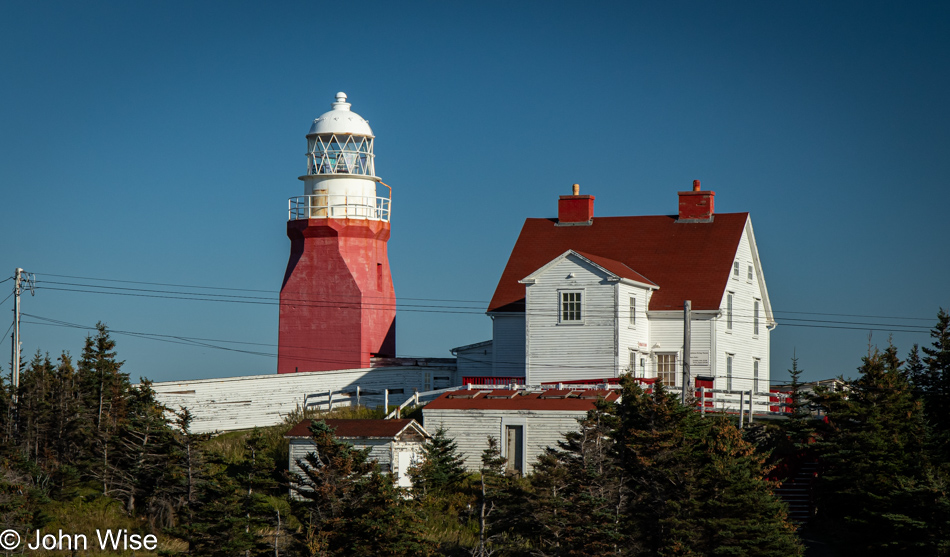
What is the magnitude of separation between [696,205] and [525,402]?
12552mm

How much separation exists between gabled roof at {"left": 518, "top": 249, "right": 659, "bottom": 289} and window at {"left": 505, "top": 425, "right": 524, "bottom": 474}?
6.49m

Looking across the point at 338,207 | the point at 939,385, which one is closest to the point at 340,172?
the point at 338,207

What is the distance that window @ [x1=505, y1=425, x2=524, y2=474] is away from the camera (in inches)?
1195

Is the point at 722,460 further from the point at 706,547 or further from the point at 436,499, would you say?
the point at 436,499

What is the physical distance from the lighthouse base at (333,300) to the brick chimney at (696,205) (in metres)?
10.5

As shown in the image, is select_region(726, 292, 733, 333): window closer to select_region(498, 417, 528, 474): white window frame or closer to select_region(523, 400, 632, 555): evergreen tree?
select_region(498, 417, 528, 474): white window frame

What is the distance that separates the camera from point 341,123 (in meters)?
41.3

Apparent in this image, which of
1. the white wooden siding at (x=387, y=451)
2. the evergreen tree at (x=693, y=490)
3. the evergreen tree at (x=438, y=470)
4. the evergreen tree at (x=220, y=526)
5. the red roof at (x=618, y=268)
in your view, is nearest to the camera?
the evergreen tree at (x=693, y=490)

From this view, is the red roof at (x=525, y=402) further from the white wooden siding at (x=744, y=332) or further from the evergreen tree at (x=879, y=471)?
the white wooden siding at (x=744, y=332)

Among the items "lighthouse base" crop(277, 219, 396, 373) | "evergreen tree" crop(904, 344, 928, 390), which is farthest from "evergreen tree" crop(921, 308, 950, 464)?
"lighthouse base" crop(277, 219, 396, 373)

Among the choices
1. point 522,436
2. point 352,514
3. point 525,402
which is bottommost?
point 352,514

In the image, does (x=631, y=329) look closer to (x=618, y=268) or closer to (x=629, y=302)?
(x=629, y=302)

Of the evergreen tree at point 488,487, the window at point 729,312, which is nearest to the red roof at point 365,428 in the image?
the evergreen tree at point 488,487

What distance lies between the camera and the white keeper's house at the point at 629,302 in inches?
1400
